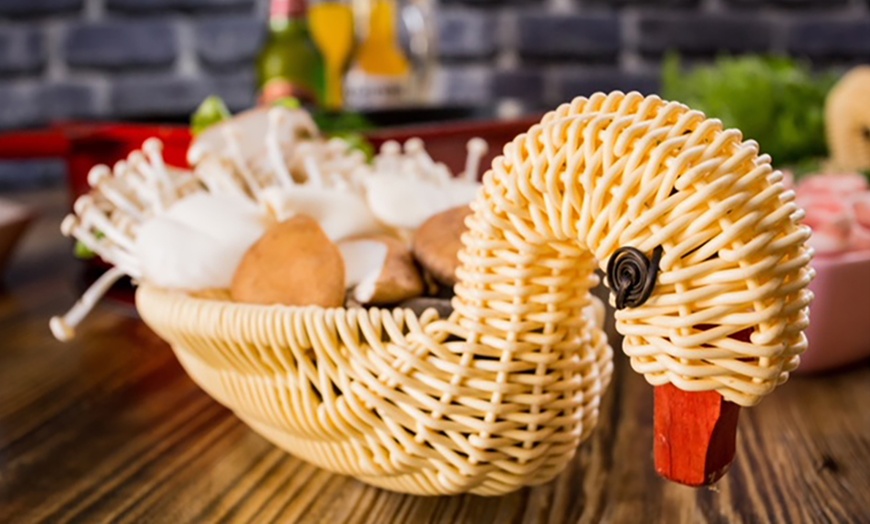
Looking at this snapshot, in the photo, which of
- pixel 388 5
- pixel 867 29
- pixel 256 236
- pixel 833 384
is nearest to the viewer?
pixel 256 236

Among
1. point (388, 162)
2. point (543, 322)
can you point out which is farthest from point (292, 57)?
point (543, 322)

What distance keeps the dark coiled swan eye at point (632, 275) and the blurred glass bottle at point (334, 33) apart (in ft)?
5.00

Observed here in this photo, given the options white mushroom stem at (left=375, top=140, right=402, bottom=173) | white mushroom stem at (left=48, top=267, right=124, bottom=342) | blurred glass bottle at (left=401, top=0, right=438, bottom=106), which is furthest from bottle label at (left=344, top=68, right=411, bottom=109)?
white mushroom stem at (left=48, top=267, right=124, bottom=342)

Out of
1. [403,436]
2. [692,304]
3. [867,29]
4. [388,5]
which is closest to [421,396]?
[403,436]

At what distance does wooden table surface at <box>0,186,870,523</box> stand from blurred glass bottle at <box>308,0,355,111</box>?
1.21 metres

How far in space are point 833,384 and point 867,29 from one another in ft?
5.73

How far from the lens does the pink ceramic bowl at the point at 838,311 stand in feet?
2.12

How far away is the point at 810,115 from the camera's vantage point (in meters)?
1.20

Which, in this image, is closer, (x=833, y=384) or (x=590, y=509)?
(x=590, y=509)

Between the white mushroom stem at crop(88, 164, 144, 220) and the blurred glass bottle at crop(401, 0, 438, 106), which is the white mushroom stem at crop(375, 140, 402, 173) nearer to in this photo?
the white mushroom stem at crop(88, 164, 144, 220)

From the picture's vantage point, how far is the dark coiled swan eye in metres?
0.36

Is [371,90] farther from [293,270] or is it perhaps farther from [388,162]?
[293,270]

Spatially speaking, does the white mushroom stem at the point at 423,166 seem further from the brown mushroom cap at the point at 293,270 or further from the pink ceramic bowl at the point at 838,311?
the pink ceramic bowl at the point at 838,311

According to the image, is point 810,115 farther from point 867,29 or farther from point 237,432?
point 867,29
